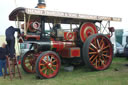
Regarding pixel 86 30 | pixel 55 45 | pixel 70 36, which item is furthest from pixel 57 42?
pixel 86 30

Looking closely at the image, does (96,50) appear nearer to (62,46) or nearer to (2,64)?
(62,46)

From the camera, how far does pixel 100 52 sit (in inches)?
239

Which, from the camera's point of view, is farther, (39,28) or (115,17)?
(115,17)

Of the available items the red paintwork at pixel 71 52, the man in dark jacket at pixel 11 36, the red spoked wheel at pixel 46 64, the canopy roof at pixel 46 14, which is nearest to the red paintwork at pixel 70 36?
the red paintwork at pixel 71 52

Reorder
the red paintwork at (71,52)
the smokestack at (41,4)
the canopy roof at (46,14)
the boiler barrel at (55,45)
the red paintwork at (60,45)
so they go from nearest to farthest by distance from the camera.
Answer: the canopy roof at (46,14) < the boiler barrel at (55,45) < the red paintwork at (60,45) < the red paintwork at (71,52) < the smokestack at (41,4)

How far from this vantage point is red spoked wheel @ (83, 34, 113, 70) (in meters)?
5.74

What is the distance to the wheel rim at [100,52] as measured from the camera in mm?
5977

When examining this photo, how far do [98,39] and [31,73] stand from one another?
2.69 m

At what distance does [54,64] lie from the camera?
547cm

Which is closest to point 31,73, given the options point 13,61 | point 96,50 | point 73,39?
point 13,61

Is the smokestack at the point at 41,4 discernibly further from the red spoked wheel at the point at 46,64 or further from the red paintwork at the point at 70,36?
the red spoked wheel at the point at 46,64

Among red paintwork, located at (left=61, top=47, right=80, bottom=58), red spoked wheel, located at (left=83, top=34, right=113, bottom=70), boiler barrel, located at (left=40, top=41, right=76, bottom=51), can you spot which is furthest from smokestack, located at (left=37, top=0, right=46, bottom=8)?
red spoked wheel, located at (left=83, top=34, right=113, bottom=70)

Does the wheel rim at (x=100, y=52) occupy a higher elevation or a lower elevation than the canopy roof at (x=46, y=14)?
lower

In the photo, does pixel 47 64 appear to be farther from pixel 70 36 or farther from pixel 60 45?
pixel 70 36
